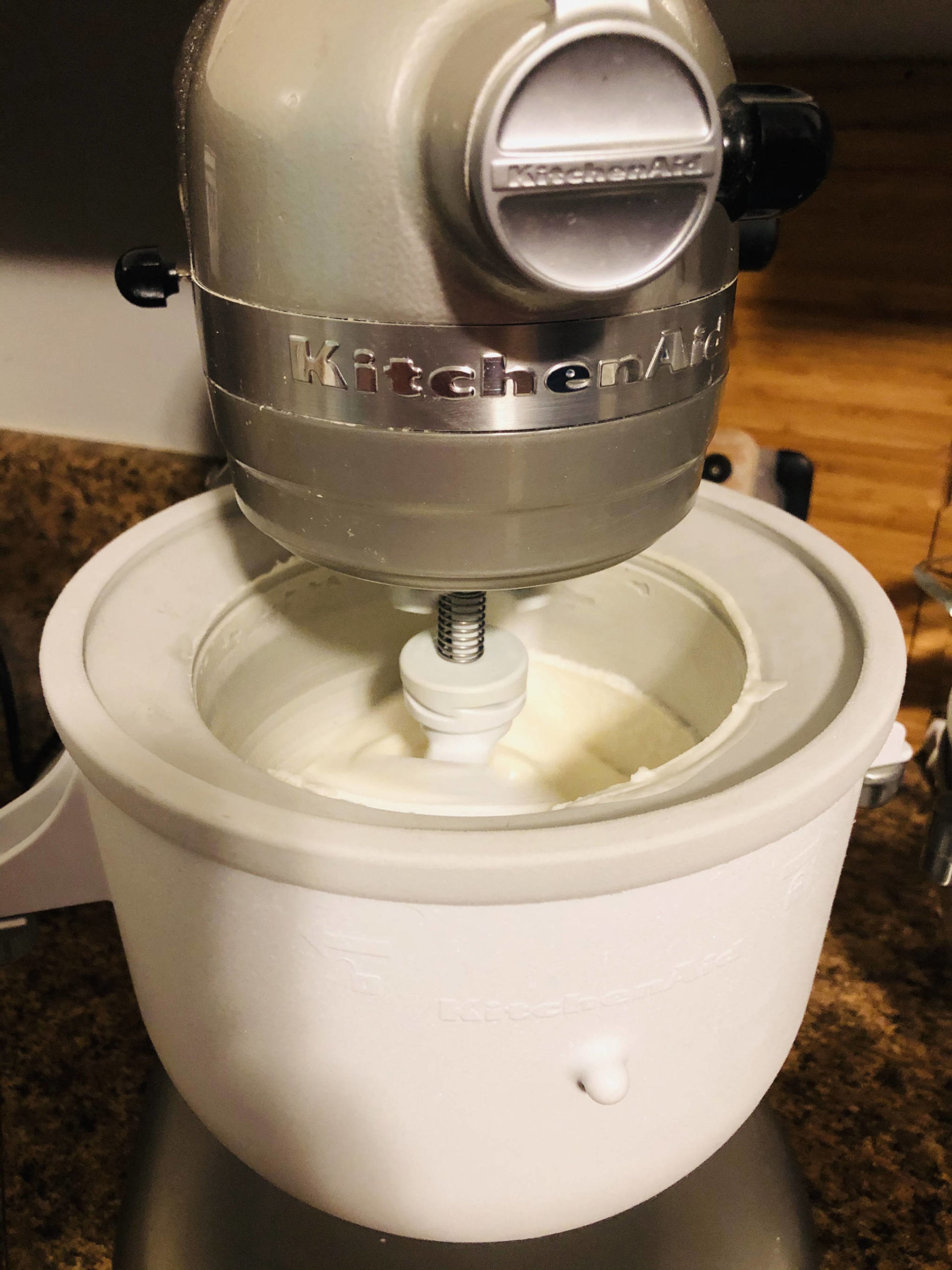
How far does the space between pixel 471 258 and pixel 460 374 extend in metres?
0.03

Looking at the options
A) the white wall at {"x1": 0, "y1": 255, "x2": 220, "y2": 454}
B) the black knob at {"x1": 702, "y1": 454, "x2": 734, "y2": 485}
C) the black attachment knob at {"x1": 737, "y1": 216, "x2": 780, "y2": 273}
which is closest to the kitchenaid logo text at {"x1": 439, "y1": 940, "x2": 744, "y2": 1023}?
the black attachment knob at {"x1": 737, "y1": 216, "x2": 780, "y2": 273}

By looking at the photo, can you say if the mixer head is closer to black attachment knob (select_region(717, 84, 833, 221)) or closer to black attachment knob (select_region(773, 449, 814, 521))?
black attachment knob (select_region(717, 84, 833, 221))

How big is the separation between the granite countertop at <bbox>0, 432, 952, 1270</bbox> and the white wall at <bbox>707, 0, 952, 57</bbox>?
40 centimetres

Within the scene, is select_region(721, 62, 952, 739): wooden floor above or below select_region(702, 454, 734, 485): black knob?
above

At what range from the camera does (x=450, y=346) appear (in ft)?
0.91

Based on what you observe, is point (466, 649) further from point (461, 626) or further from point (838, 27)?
point (838, 27)

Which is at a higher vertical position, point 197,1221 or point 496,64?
point 496,64

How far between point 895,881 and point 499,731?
32 centimetres

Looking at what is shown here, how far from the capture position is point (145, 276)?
1.25 ft

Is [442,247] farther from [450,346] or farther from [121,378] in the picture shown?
[121,378]

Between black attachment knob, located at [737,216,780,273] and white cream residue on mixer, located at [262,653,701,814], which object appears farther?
white cream residue on mixer, located at [262,653,701,814]

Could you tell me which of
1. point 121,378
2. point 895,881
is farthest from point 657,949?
point 121,378

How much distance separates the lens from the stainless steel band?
0.28 m

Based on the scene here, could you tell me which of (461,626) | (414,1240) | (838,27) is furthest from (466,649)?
(838,27)
